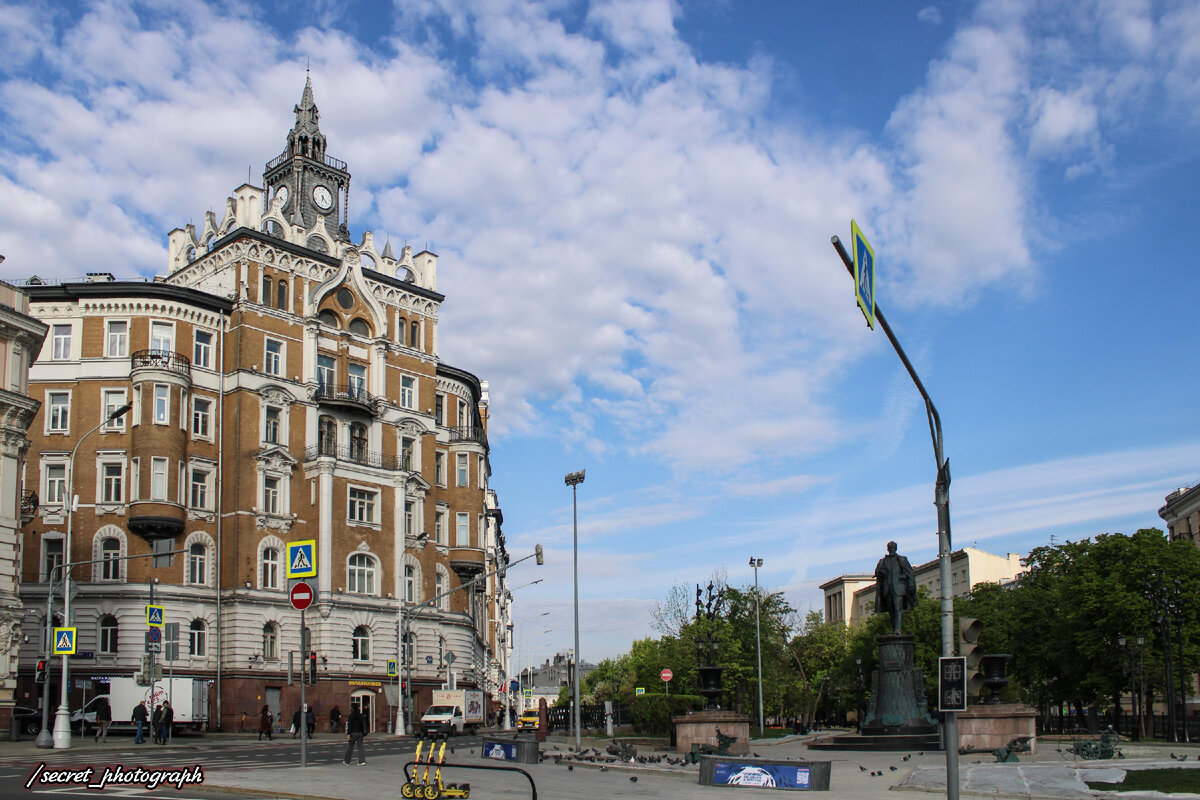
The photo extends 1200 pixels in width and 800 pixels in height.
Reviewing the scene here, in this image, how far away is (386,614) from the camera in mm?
60625

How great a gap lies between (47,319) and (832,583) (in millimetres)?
125461

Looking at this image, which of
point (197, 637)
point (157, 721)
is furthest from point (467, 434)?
point (157, 721)

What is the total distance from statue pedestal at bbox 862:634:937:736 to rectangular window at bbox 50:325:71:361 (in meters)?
43.3

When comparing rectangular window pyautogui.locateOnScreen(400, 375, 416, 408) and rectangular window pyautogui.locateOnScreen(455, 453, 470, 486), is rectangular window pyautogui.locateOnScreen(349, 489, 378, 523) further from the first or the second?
rectangular window pyautogui.locateOnScreen(455, 453, 470, 486)

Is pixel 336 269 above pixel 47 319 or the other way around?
above

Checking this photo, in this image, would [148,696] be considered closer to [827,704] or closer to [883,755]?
[883,755]

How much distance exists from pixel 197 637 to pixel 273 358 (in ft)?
50.3

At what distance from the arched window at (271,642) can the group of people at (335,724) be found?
2.64m

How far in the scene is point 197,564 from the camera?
54156 millimetres

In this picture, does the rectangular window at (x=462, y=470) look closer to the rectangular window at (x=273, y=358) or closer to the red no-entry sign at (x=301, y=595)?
the rectangular window at (x=273, y=358)

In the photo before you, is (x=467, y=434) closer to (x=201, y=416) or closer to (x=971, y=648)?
(x=201, y=416)


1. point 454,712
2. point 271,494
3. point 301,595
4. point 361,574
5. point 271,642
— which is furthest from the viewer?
point 361,574

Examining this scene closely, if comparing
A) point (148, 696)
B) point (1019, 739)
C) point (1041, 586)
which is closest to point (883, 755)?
point (1019, 739)

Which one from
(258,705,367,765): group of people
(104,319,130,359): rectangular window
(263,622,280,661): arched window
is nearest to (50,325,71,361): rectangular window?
(104,319,130,359): rectangular window
